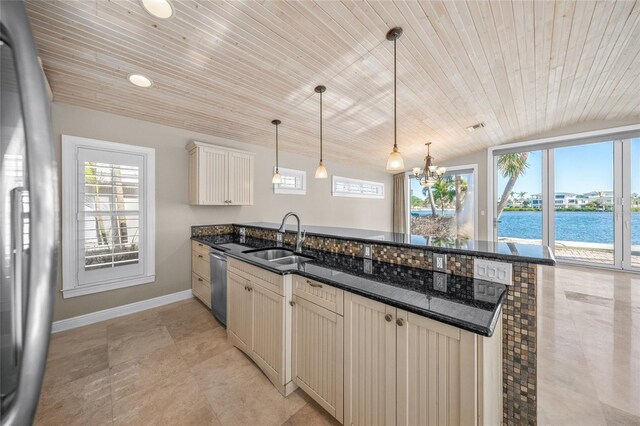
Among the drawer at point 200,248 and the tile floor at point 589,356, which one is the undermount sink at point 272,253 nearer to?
the drawer at point 200,248

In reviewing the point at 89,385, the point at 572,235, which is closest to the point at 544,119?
the point at 572,235

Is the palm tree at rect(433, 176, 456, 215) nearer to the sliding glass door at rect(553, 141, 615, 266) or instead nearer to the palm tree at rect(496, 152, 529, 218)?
the palm tree at rect(496, 152, 529, 218)

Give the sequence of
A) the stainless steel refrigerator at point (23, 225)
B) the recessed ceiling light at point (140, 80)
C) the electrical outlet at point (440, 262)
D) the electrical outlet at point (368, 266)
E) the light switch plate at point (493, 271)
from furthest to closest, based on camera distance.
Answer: the recessed ceiling light at point (140, 80), the electrical outlet at point (368, 266), the electrical outlet at point (440, 262), the light switch plate at point (493, 271), the stainless steel refrigerator at point (23, 225)

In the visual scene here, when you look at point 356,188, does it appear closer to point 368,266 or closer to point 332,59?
point 332,59

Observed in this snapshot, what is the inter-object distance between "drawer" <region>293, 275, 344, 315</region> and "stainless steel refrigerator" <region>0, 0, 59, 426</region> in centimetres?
119

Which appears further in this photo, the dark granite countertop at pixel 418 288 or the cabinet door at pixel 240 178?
the cabinet door at pixel 240 178

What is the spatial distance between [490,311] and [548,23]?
258 centimetres

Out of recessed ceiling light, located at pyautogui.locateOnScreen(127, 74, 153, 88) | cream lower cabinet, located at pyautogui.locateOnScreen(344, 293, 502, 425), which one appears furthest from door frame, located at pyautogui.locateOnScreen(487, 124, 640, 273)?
recessed ceiling light, located at pyautogui.locateOnScreen(127, 74, 153, 88)

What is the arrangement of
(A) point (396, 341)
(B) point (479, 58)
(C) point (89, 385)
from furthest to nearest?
(B) point (479, 58) < (C) point (89, 385) < (A) point (396, 341)

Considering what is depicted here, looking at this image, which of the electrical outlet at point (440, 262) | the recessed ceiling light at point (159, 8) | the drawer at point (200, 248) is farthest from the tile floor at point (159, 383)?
the recessed ceiling light at point (159, 8)

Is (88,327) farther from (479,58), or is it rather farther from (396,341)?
(479,58)

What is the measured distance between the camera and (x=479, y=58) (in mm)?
2402

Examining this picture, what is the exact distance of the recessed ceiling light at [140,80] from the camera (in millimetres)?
2307

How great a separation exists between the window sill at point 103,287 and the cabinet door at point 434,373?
334 centimetres
